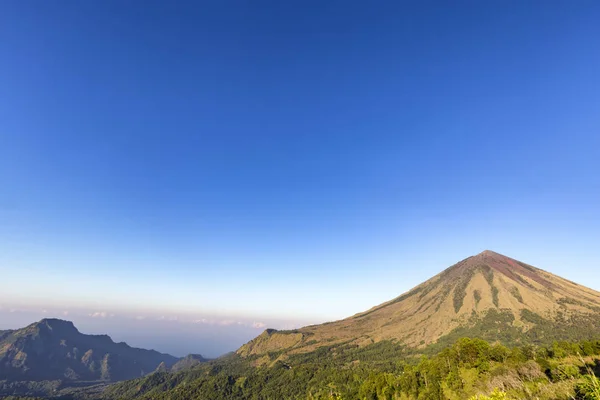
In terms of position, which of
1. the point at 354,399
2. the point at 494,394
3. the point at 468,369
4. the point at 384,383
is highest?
the point at 494,394

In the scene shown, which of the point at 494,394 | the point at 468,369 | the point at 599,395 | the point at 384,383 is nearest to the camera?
the point at 599,395

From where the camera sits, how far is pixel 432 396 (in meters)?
116

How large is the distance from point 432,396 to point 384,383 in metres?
42.9

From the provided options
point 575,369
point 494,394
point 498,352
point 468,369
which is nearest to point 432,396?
point 468,369

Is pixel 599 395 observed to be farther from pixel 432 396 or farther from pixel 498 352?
pixel 498 352

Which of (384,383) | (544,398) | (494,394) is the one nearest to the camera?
(494,394)

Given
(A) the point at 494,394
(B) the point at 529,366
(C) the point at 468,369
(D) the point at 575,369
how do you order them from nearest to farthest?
(A) the point at 494,394 → (D) the point at 575,369 → (B) the point at 529,366 → (C) the point at 468,369

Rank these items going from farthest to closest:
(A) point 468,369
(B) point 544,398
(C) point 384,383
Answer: (C) point 384,383, (A) point 468,369, (B) point 544,398

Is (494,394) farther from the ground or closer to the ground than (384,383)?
farther from the ground

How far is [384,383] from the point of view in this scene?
154 m

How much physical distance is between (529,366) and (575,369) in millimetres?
11851

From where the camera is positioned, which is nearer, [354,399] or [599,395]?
[599,395]

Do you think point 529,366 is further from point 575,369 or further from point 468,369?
point 468,369

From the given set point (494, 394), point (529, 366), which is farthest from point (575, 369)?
point (494, 394)
